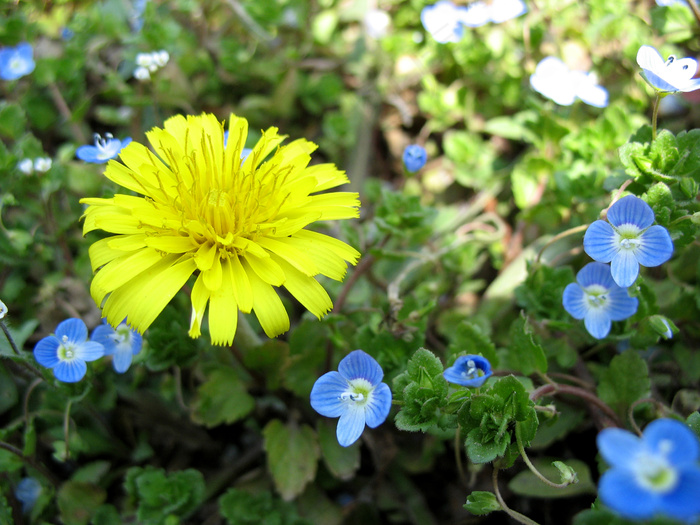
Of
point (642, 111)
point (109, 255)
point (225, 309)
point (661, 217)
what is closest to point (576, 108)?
point (642, 111)

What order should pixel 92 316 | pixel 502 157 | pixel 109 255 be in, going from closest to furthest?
1. pixel 109 255
2. pixel 92 316
3. pixel 502 157

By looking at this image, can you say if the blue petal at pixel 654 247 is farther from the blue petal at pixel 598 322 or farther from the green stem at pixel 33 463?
the green stem at pixel 33 463

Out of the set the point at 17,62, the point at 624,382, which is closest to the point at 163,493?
the point at 624,382

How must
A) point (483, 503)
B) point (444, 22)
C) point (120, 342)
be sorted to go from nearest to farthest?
1. point (483, 503)
2. point (120, 342)
3. point (444, 22)

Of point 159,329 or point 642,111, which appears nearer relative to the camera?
point 159,329

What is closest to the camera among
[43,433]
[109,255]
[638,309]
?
[109,255]

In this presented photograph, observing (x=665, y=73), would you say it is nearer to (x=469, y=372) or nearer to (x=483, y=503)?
(x=469, y=372)

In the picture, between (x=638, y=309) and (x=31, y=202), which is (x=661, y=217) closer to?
(x=638, y=309)
